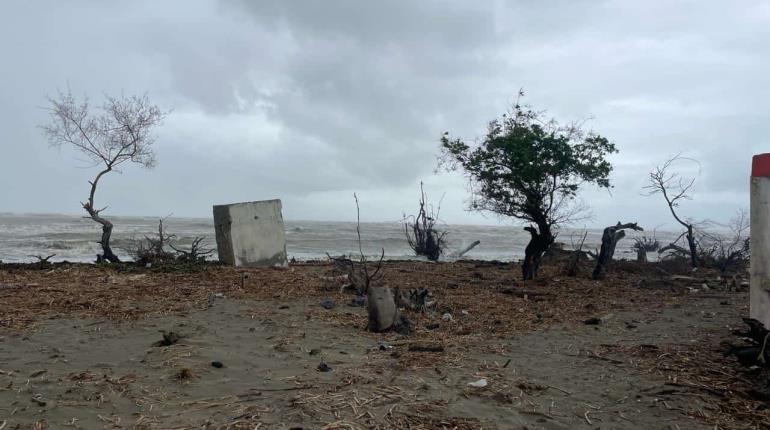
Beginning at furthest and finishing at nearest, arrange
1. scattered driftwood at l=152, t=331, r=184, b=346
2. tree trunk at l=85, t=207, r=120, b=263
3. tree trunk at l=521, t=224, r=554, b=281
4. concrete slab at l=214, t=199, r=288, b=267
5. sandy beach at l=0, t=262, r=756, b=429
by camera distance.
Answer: tree trunk at l=85, t=207, r=120, b=263, concrete slab at l=214, t=199, r=288, b=267, tree trunk at l=521, t=224, r=554, b=281, scattered driftwood at l=152, t=331, r=184, b=346, sandy beach at l=0, t=262, r=756, b=429

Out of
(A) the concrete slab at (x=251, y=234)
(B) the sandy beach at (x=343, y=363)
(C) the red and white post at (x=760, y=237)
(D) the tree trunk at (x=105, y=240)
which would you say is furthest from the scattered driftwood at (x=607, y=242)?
(D) the tree trunk at (x=105, y=240)

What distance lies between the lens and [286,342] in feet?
17.8

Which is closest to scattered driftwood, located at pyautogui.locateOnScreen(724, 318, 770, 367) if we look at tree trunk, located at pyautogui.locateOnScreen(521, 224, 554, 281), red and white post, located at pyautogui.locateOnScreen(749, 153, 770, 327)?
red and white post, located at pyautogui.locateOnScreen(749, 153, 770, 327)

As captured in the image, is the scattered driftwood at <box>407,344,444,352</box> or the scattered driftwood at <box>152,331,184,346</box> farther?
the scattered driftwood at <box>407,344,444,352</box>

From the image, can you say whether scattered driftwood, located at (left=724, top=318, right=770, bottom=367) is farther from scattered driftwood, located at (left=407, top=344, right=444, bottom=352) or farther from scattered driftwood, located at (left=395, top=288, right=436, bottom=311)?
scattered driftwood, located at (left=395, top=288, right=436, bottom=311)

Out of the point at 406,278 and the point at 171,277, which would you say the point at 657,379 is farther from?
the point at 171,277

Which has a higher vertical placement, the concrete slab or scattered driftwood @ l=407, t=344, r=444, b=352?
the concrete slab

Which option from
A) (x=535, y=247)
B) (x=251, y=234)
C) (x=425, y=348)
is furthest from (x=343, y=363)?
(x=251, y=234)

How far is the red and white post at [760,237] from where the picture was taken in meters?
5.30

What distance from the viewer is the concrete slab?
39.8ft

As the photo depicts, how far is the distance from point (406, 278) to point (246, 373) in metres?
7.10

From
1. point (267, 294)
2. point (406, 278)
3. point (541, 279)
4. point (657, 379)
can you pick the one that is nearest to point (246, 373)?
point (657, 379)

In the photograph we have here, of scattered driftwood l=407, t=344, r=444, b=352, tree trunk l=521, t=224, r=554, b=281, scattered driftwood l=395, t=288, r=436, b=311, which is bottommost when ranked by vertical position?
scattered driftwood l=407, t=344, r=444, b=352

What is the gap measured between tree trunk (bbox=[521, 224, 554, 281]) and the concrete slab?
546cm
